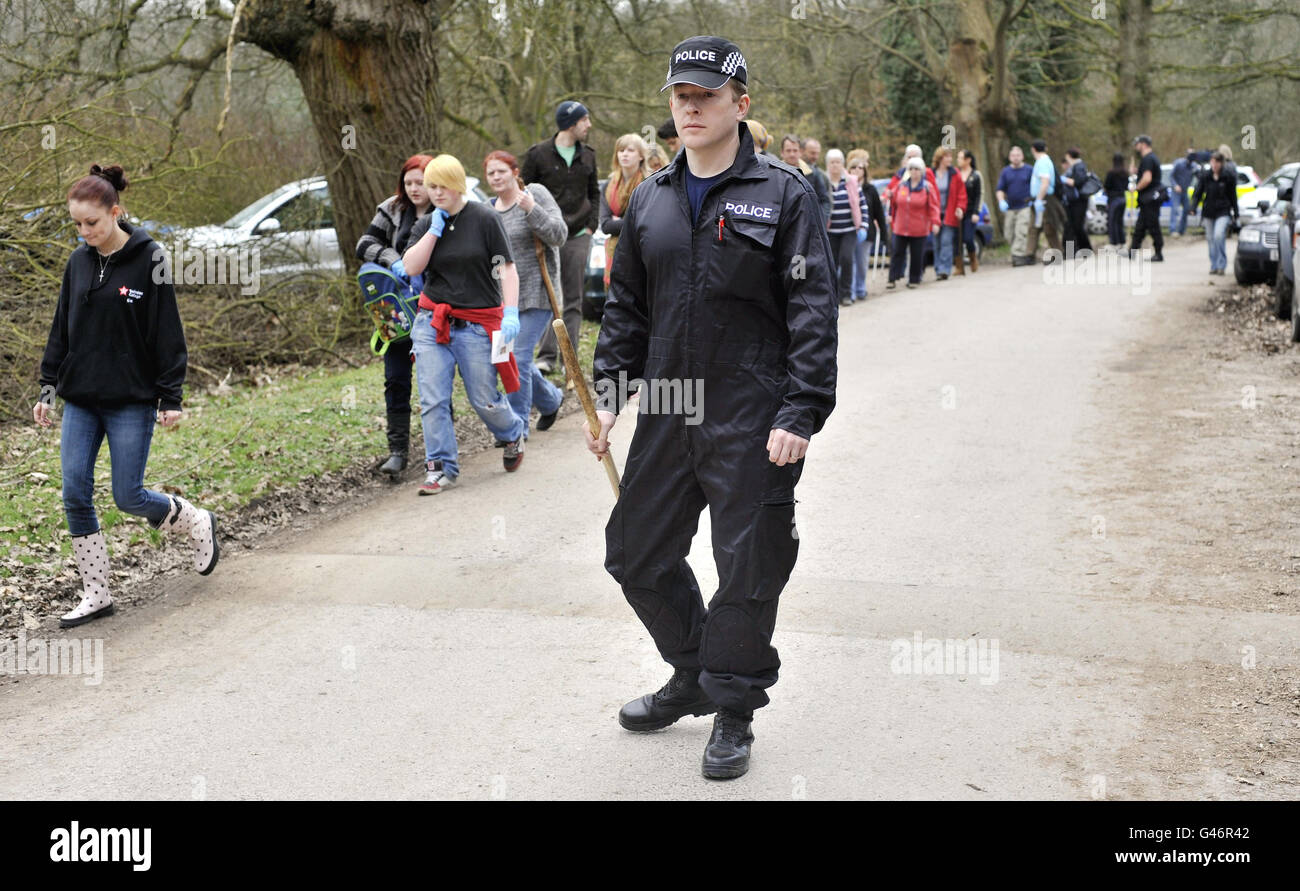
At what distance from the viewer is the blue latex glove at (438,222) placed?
331 inches

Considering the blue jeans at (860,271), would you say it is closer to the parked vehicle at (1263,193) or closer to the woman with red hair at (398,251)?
the woman with red hair at (398,251)

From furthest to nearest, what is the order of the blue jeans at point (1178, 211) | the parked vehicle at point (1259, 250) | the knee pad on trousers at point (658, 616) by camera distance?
the blue jeans at point (1178, 211), the parked vehicle at point (1259, 250), the knee pad on trousers at point (658, 616)

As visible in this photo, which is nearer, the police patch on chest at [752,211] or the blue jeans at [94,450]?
the police patch on chest at [752,211]

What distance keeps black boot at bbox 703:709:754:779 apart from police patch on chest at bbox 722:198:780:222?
5.15ft

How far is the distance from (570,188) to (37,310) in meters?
4.33

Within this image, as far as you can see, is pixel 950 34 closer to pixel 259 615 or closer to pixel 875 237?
pixel 875 237

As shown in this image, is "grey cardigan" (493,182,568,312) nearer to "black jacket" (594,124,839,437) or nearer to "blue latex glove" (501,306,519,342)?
"blue latex glove" (501,306,519,342)

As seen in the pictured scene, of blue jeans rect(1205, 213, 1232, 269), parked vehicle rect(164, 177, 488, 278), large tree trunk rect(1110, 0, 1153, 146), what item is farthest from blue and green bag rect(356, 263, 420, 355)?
large tree trunk rect(1110, 0, 1153, 146)

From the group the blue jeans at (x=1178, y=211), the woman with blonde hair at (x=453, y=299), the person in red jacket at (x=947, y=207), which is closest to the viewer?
the woman with blonde hair at (x=453, y=299)

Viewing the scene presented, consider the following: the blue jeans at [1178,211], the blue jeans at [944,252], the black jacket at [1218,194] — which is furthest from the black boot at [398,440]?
the blue jeans at [1178,211]

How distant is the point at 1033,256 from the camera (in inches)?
877

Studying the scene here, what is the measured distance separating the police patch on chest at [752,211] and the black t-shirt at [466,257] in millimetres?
4450

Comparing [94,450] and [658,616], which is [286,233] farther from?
[658,616]

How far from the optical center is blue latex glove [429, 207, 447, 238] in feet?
27.6
